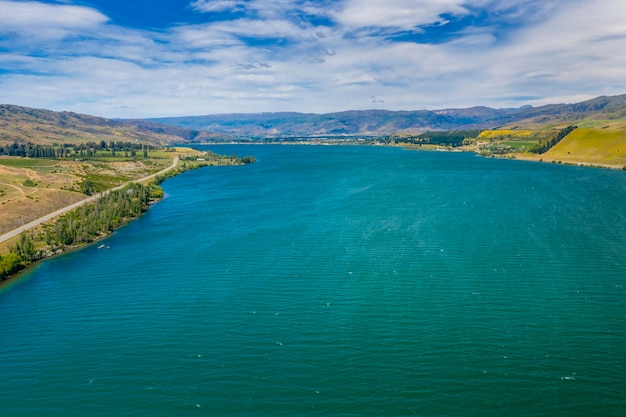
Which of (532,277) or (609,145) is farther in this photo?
(609,145)

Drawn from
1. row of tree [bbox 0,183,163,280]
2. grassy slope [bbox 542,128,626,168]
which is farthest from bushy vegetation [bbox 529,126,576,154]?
row of tree [bbox 0,183,163,280]

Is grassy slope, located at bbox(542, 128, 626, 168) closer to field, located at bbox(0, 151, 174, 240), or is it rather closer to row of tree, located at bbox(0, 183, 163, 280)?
row of tree, located at bbox(0, 183, 163, 280)

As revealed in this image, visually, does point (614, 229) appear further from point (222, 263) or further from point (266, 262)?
point (222, 263)

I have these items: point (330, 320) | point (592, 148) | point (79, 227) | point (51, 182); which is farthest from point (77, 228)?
point (592, 148)

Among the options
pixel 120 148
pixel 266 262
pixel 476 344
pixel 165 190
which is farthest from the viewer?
pixel 120 148

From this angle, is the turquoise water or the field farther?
the field

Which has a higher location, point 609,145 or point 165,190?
point 609,145

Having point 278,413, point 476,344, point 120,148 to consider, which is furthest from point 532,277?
point 120,148
